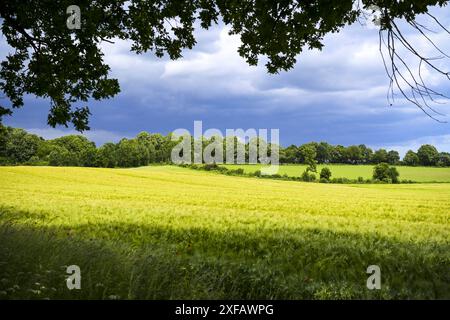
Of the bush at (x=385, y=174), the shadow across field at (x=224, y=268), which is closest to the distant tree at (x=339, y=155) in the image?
the bush at (x=385, y=174)

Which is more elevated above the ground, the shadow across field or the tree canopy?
the tree canopy

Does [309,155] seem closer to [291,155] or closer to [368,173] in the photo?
[291,155]

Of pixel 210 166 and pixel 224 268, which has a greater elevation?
pixel 210 166

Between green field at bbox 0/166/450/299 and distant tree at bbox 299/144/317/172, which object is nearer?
green field at bbox 0/166/450/299

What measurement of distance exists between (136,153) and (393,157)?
84.8m

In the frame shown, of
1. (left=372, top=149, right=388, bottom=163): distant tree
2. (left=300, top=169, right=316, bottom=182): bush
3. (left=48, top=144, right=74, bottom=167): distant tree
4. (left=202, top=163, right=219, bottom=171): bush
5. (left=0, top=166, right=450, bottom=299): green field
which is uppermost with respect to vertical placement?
(left=372, top=149, right=388, bottom=163): distant tree

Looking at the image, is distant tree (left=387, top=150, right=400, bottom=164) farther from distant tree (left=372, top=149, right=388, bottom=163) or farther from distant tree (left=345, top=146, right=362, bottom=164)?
distant tree (left=345, top=146, right=362, bottom=164)

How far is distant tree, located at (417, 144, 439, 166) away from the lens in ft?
433

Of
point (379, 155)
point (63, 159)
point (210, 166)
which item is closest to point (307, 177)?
point (210, 166)

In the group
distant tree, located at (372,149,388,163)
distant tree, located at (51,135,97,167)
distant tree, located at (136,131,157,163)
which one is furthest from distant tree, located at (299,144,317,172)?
distant tree, located at (51,135,97,167)

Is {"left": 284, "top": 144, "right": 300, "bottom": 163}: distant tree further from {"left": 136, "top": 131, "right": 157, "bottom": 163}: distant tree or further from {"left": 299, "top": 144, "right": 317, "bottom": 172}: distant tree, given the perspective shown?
{"left": 136, "top": 131, "right": 157, "bottom": 163}: distant tree

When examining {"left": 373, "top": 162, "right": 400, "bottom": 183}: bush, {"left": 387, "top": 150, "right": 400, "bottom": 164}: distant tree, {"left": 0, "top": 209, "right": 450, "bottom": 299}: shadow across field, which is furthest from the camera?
{"left": 387, "top": 150, "right": 400, "bottom": 164}: distant tree

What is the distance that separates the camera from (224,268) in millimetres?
8633

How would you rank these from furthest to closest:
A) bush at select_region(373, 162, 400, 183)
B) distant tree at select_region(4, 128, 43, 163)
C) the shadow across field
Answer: distant tree at select_region(4, 128, 43, 163)
bush at select_region(373, 162, 400, 183)
the shadow across field
